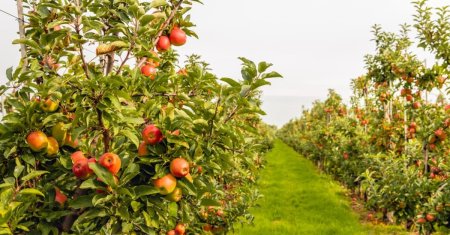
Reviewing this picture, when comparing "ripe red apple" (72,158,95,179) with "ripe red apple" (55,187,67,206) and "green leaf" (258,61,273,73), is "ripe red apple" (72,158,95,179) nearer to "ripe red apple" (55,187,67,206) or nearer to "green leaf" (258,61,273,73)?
"ripe red apple" (55,187,67,206)

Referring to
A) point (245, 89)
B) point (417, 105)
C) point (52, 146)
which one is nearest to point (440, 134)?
point (417, 105)

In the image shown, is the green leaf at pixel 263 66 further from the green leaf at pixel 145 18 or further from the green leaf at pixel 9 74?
the green leaf at pixel 9 74

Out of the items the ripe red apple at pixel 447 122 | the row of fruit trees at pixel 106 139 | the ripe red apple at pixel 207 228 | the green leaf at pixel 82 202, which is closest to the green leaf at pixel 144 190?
the row of fruit trees at pixel 106 139

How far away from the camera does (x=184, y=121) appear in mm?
2186

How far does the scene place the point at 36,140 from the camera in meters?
2.21

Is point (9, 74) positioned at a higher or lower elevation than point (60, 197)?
higher

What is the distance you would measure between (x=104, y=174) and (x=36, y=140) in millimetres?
498

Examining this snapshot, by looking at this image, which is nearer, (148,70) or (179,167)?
(179,167)

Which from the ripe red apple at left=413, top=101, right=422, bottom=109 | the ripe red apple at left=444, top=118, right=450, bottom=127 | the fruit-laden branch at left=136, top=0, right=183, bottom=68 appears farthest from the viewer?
the ripe red apple at left=413, top=101, right=422, bottom=109

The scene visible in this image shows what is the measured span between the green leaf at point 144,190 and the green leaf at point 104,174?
12 centimetres

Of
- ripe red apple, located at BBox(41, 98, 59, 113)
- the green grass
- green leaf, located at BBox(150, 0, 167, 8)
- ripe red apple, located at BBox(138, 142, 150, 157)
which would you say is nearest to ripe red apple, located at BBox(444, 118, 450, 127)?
the green grass

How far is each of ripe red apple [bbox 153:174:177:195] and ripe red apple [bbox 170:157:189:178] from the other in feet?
0.11

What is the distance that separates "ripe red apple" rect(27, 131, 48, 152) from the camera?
2.21 metres

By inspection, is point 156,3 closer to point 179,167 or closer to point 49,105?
point 49,105
